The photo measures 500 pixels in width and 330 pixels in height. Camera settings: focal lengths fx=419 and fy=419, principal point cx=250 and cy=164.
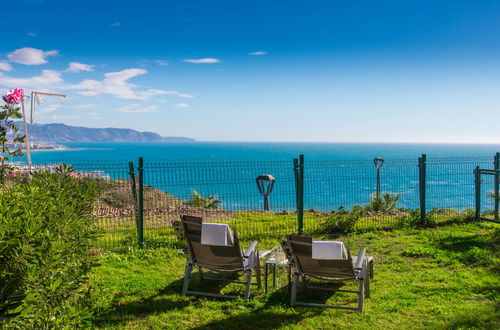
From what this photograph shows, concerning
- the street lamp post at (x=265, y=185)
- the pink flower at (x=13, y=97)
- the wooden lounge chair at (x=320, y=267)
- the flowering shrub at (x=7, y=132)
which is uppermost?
the pink flower at (x=13, y=97)

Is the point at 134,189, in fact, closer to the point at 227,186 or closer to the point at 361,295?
the point at 227,186

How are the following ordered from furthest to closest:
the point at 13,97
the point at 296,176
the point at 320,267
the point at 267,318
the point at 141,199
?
the point at 296,176
the point at 141,199
the point at 320,267
the point at 267,318
the point at 13,97

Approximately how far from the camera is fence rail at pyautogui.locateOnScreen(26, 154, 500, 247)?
8586 mm

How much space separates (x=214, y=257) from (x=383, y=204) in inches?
347

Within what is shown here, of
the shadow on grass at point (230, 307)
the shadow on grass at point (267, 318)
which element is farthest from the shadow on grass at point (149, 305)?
the shadow on grass at point (267, 318)

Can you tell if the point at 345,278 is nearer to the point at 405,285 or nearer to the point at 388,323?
the point at 388,323

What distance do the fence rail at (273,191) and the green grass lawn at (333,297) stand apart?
4.32ft

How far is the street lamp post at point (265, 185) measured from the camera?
33.4 feet

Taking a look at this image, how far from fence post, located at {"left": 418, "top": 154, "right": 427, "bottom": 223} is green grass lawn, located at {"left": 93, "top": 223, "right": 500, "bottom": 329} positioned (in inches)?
90.0

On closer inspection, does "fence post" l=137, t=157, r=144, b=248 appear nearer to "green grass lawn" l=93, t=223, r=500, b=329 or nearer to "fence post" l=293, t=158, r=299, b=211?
"green grass lawn" l=93, t=223, r=500, b=329

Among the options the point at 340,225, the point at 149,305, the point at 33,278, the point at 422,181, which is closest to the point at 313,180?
the point at 340,225

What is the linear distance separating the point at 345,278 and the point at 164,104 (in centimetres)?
15042

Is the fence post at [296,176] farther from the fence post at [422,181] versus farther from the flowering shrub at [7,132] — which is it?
the flowering shrub at [7,132]

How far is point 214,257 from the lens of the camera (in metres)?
5.71
